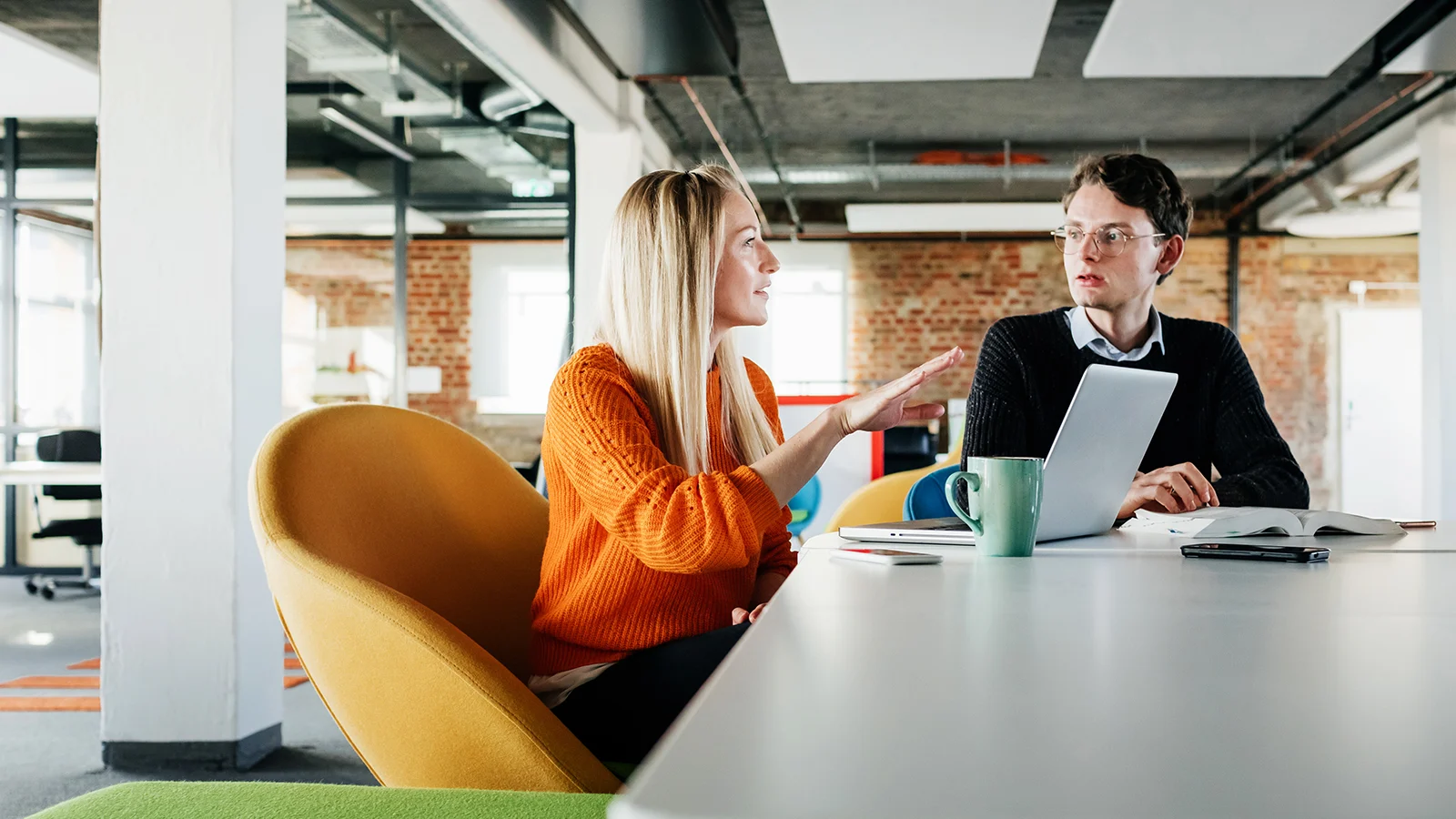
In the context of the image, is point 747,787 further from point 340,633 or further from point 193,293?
point 193,293

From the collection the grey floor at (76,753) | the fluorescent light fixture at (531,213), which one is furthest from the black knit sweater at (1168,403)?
the fluorescent light fixture at (531,213)

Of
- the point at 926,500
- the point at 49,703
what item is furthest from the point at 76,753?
the point at 926,500

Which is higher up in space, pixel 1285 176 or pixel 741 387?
pixel 1285 176

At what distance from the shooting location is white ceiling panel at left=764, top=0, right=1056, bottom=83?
5.10 m

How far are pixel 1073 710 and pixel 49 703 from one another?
13.6 ft

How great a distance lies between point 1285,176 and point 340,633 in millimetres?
10452

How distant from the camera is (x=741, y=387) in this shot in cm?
183

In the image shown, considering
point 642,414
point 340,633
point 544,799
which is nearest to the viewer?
point 544,799

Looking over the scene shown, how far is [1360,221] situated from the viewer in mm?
9211

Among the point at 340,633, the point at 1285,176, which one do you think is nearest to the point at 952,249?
the point at 1285,176

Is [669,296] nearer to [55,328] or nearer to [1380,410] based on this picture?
[55,328]

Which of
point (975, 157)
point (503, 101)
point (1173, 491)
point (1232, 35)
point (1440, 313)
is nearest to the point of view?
point (1173, 491)

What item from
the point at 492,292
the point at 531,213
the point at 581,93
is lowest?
the point at 492,292

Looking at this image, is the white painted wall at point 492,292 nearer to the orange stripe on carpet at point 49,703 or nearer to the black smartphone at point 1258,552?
the orange stripe on carpet at point 49,703
